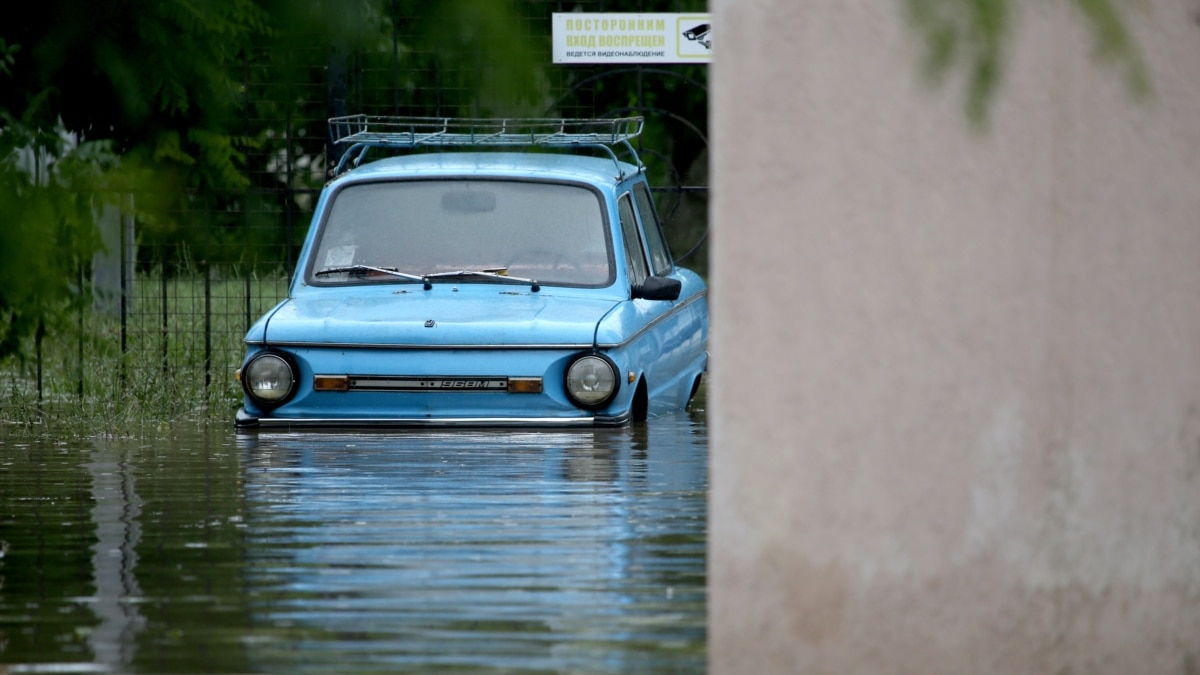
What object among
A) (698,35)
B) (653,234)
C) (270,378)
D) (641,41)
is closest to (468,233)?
(270,378)

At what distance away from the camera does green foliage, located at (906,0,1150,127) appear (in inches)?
134

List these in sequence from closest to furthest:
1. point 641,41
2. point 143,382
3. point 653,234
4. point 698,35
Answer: point 653,234 < point 143,382 < point 641,41 < point 698,35

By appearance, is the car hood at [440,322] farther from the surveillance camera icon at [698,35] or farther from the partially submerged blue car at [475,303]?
the surveillance camera icon at [698,35]

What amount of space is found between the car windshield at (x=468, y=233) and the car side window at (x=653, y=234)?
2.64 feet

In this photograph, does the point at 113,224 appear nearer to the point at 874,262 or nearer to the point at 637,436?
the point at 874,262

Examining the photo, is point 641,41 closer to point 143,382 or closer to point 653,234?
point 653,234

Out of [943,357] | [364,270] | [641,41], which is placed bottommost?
[943,357]

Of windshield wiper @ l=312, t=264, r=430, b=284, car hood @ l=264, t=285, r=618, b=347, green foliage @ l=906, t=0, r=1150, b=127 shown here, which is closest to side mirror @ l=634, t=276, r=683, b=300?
car hood @ l=264, t=285, r=618, b=347

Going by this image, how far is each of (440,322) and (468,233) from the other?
0.96m

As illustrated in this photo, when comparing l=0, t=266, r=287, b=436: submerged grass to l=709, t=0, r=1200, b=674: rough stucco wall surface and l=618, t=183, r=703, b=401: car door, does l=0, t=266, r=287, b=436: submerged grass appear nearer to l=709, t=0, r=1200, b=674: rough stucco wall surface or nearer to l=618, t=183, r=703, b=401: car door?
l=618, t=183, r=703, b=401: car door

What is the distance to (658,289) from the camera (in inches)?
360

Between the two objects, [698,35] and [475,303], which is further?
[698,35]

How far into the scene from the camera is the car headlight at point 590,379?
847 centimetres

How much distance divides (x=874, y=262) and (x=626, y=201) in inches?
241
